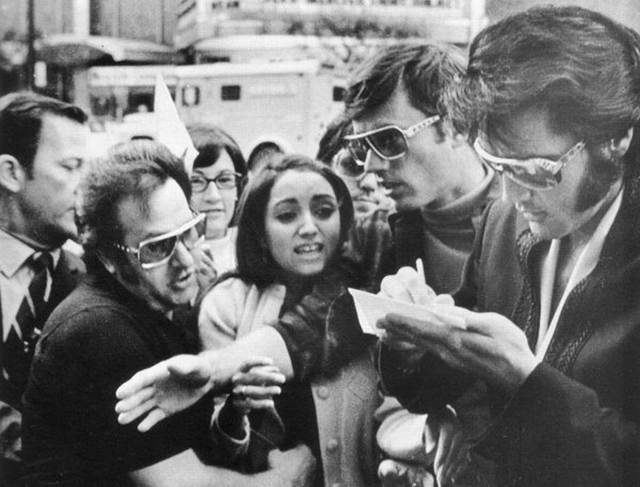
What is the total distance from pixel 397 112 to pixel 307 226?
48 cm

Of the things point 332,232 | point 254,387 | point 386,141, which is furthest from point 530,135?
point 254,387

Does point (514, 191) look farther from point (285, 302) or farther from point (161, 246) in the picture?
point (161, 246)

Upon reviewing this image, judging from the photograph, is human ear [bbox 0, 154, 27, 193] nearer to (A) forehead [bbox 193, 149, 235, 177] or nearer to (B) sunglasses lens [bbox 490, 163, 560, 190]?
(A) forehead [bbox 193, 149, 235, 177]

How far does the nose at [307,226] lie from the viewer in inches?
112

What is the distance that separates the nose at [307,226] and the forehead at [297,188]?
0.17ft

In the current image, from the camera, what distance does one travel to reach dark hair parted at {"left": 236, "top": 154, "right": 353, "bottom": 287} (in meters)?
2.86

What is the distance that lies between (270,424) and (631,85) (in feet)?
5.38

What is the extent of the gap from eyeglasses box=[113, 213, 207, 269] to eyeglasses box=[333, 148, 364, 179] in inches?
19.7

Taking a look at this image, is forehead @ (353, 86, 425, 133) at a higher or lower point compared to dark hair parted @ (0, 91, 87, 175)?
higher

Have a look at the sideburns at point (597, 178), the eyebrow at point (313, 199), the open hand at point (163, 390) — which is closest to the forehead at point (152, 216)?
the eyebrow at point (313, 199)

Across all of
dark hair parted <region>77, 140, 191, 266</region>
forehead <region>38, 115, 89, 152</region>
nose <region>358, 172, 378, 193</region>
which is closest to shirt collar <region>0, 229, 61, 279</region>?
dark hair parted <region>77, 140, 191, 266</region>

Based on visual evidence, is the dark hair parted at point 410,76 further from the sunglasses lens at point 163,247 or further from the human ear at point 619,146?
the sunglasses lens at point 163,247

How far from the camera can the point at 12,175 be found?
9.57ft

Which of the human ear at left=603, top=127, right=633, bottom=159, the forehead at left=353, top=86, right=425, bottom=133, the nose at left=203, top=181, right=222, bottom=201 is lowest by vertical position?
the nose at left=203, top=181, right=222, bottom=201
